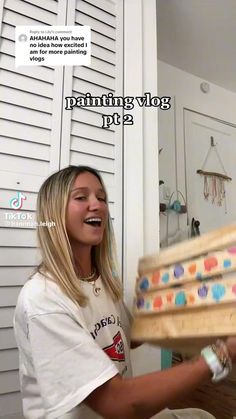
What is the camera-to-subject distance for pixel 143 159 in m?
1.40

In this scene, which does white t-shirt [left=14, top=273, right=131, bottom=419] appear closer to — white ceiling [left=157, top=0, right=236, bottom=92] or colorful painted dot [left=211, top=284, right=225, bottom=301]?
colorful painted dot [left=211, top=284, right=225, bottom=301]

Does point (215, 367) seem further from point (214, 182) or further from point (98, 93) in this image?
point (214, 182)

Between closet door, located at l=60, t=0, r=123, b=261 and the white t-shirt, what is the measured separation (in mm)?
595

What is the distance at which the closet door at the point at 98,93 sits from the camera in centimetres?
131

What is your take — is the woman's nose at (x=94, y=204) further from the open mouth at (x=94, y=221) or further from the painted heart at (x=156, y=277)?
the painted heart at (x=156, y=277)

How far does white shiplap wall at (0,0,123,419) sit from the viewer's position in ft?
3.67

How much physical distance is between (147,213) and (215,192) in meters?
1.12

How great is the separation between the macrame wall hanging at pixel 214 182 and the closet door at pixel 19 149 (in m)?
1.30

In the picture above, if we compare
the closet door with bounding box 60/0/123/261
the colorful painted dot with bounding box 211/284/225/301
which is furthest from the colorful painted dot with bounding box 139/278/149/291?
the closet door with bounding box 60/0/123/261

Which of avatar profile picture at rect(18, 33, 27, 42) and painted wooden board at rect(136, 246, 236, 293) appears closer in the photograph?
painted wooden board at rect(136, 246, 236, 293)

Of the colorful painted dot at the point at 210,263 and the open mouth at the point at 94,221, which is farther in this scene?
the open mouth at the point at 94,221

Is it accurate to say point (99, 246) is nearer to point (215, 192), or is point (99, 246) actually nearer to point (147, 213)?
point (147, 213)

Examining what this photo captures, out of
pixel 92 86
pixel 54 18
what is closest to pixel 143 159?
pixel 92 86

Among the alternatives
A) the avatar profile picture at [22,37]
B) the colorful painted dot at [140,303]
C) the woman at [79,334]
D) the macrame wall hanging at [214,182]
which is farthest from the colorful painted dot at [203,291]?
the macrame wall hanging at [214,182]
